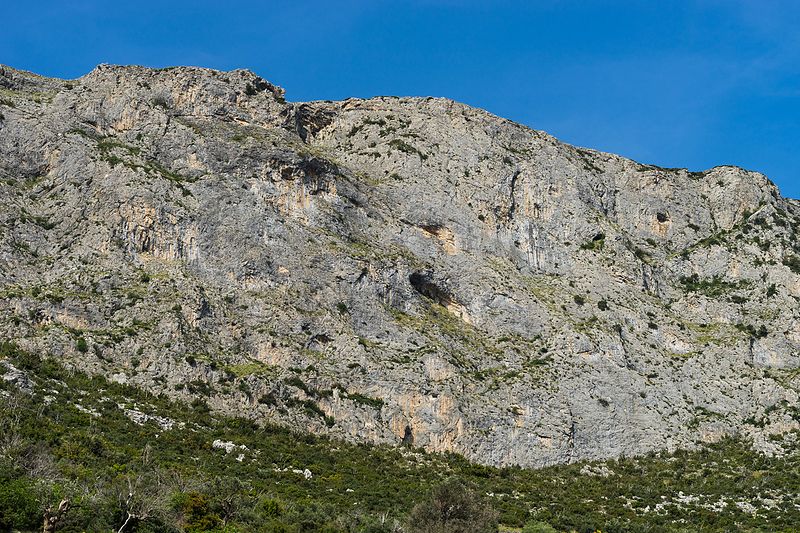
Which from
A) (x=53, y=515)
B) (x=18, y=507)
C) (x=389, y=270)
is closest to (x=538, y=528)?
(x=53, y=515)

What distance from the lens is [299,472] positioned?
66.6m

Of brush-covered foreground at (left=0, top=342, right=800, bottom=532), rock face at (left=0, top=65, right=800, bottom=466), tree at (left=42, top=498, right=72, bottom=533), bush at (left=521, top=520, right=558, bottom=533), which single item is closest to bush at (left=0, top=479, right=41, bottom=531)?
brush-covered foreground at (left=0, top=342, right=800, bottom=532)

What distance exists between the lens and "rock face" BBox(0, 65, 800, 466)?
2992 inches

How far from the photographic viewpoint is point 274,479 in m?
65.4

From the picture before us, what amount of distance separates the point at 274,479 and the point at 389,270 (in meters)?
27.5

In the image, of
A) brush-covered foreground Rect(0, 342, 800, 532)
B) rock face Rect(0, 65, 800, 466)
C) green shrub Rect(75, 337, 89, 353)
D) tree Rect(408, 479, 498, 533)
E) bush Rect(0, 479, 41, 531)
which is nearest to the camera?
bush Rect(0, 479, 41, 531)

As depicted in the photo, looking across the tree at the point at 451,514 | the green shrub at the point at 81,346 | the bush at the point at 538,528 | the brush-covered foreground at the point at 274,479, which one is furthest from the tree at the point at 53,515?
the bush at the point at 538,528

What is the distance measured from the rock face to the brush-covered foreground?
2498 millimetres

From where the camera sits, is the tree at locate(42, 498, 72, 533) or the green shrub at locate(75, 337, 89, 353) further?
the green shrub at locate(75, 337, 89, 353)

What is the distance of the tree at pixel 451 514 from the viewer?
187 ft

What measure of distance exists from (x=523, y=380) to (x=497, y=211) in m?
23.4

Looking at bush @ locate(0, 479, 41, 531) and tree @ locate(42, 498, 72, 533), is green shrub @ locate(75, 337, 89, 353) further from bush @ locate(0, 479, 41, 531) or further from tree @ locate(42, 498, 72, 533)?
tree @ locate(42, 498, 72, 533)

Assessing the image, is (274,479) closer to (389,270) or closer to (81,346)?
(81,346)

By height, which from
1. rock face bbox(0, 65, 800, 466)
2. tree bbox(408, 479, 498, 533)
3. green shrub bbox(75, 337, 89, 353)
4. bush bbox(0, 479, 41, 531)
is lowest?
bush bbox(0, 479, 41, 531)
